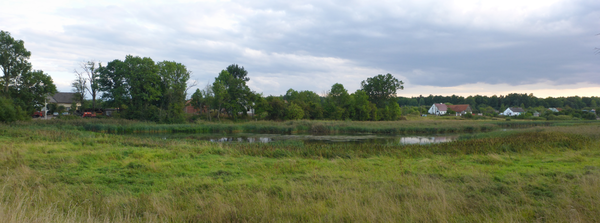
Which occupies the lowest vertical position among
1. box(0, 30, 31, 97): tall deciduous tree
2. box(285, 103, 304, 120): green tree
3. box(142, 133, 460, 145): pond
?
box(142, 133, 460, 145): pond

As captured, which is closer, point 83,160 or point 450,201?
point 450,201

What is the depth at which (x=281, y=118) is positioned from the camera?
177 ft

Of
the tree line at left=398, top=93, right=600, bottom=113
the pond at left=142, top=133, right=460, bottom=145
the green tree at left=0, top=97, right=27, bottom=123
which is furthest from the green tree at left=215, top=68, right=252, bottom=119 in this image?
the tree line at left=398, top=93, right=600, bottom=113

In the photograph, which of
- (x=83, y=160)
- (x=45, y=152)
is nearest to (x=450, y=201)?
(x=83, y=160)

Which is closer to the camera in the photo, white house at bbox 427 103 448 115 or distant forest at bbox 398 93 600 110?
white house at bbox 427 103 448 115

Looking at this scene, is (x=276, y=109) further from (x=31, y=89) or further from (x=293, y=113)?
(x=31, y=89)

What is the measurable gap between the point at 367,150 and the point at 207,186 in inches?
366

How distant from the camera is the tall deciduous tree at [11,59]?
35.3 metres

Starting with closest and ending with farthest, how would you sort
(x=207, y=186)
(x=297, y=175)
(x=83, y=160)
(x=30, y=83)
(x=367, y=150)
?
(x=207, y=186) < (x=297, y=175) < (x=83, y=160) < (x=367, y=150) < (x=30, y=83)

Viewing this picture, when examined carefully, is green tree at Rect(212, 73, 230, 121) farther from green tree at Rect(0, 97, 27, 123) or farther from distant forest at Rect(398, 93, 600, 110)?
distant forest at Rect(398, 93, 600, 110)

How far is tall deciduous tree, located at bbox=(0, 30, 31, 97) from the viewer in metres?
35.3

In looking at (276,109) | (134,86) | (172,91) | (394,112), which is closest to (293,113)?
(276,109)

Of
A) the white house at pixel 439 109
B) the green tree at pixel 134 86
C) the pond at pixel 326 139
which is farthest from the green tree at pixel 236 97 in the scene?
the white house at pixel 439 109

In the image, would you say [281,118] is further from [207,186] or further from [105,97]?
[207,186]
